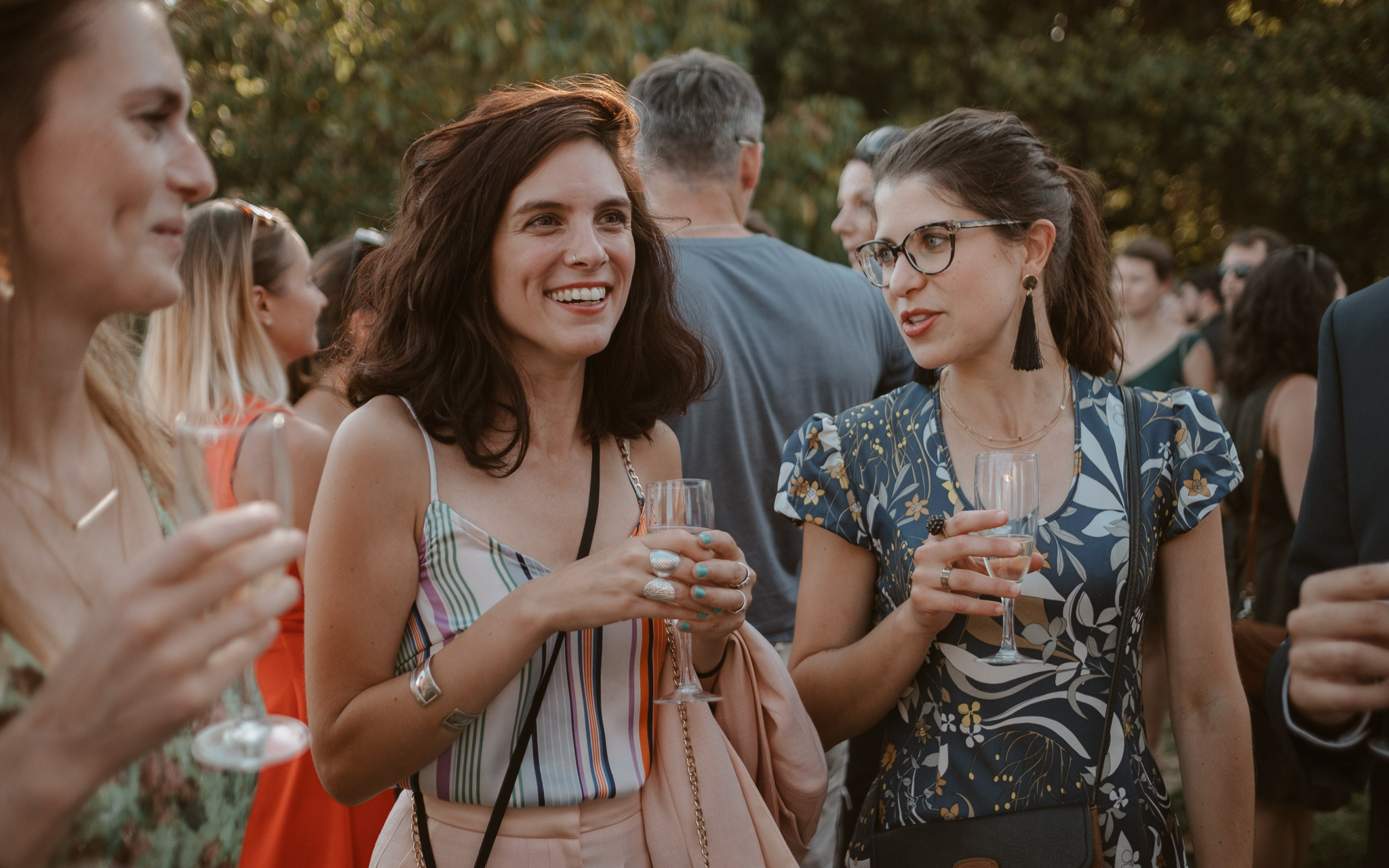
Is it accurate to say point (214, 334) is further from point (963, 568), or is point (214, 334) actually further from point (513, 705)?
point (963, 568)

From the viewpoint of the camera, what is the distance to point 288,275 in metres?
4.05

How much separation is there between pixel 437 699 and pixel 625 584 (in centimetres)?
41

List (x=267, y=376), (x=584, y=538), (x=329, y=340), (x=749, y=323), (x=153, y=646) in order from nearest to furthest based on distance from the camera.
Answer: (x=153, y=646) → (x=584, y=538) → (x=749, y=323) → (x=267, y=376) → (x=329, y=340)

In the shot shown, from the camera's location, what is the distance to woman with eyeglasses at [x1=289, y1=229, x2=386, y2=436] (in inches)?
147

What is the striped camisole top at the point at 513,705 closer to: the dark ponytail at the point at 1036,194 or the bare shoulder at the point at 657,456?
the bare shoulder at the point at 657,456

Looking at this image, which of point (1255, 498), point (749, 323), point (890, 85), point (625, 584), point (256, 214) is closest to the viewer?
point (625, 584)

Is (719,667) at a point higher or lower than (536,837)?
higher

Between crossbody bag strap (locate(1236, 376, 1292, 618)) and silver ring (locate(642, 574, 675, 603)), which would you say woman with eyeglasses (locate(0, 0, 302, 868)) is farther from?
crossbody bag strap (locate(1236, 376, 1292, 618))

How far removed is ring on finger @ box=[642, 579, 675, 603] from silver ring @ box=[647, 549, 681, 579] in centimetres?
1

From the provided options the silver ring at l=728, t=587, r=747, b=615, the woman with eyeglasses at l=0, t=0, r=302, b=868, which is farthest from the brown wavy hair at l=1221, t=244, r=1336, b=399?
the woman with eyeglasses at l=0, t=0, r=302, b=868

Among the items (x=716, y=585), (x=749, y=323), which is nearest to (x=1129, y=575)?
(x=716, y=585)

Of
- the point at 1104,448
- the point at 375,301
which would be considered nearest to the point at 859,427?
the point at 1104,448

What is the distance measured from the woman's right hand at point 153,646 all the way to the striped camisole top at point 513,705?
0.88 m

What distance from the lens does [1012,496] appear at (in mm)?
2125
